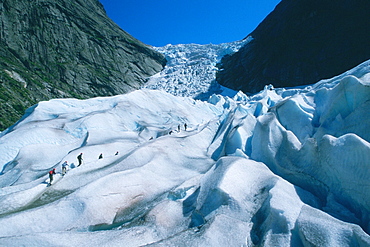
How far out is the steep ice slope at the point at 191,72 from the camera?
58.5 meters

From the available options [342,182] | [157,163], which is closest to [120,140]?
[157,163]

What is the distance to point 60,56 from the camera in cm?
5378

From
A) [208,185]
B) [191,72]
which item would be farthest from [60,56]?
[208,185]

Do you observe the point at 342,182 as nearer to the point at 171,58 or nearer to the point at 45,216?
the point at 45,216

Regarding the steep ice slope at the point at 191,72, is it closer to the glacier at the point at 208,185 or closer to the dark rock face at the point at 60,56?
the dark rock face at the point at 60,56

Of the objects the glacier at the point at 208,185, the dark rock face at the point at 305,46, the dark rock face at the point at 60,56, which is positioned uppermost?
the dark rock face at the point at 60,56

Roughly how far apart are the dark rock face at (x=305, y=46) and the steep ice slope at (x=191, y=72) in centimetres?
414

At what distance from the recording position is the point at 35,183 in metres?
11.0

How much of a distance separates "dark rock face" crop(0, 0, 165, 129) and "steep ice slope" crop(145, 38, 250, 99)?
491 cm

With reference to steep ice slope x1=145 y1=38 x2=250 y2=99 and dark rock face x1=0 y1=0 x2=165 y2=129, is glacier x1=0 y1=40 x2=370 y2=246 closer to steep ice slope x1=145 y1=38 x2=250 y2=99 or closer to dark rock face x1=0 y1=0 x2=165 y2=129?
dark rock face x1=0 y1=0 x2=165 y2=129

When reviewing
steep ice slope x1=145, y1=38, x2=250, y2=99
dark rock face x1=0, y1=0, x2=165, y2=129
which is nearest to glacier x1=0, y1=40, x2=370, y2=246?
dark rock face x1=0, y1=0, x2=165, y2=129

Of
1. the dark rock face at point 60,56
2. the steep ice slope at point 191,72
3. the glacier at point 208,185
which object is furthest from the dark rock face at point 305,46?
the glacier at point 208,185

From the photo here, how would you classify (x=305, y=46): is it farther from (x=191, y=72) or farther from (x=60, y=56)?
(x=60, y=56)

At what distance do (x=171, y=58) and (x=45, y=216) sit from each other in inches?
2970
